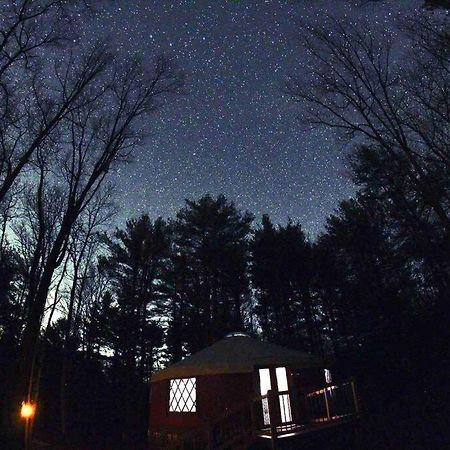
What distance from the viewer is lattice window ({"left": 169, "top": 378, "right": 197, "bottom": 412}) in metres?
10.1

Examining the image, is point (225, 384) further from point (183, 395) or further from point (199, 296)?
point (199, 296)

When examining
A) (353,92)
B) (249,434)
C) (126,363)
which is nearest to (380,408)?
(249,434)

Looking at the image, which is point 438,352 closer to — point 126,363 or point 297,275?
point 297,275

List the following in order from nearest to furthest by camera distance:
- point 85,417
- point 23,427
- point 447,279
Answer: point 23,427, point 447,279, point 85,417

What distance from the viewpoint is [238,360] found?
973 cm

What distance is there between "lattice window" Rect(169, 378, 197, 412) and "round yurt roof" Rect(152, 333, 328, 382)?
0.32 meters

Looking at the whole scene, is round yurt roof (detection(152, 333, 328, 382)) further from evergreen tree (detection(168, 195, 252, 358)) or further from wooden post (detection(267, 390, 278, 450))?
evergreen tree (detection(168, 195, 252, 358))

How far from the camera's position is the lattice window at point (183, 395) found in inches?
398

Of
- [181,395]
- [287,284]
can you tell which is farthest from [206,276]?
[181,395]

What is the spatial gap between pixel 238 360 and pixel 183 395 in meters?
2.23

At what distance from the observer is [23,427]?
24.4 ft

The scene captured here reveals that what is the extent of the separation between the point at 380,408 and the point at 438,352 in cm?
303

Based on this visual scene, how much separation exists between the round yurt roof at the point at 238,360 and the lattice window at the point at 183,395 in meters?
0.32

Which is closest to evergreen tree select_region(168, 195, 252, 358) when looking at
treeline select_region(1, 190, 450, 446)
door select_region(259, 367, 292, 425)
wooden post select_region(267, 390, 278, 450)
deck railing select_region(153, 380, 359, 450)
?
treeline select_region(1, 190, 450, 446)
